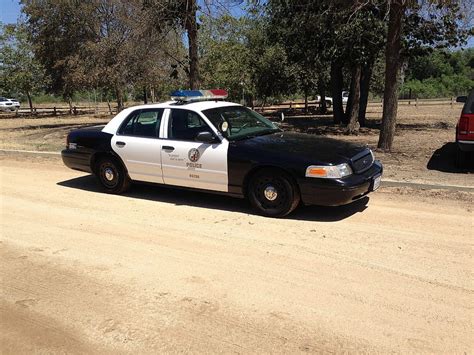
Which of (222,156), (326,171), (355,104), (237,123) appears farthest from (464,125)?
(355,104)

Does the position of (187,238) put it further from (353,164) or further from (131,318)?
(353,164)

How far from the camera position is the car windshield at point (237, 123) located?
6.72 meters

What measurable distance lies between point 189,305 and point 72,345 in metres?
0.95

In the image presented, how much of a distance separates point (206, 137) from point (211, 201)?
114 cm

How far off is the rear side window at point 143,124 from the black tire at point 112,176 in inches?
20.9

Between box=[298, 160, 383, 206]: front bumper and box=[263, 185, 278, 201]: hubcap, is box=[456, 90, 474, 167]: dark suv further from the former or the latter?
box=[263, 185, 278, 201]: hubcap

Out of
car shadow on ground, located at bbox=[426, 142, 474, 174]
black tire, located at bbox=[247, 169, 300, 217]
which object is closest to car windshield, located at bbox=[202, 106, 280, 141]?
black tire, located at bbox=[247, 169, 300, 217]

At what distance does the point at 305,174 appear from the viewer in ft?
19.2

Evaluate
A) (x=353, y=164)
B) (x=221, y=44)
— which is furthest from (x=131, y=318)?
(x=221, y=44)

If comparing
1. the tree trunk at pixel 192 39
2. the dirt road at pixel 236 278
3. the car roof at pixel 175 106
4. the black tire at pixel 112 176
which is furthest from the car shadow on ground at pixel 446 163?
the tree trunk at pixel 192 39

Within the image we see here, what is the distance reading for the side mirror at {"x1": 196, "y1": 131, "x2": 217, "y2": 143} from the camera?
655 cm

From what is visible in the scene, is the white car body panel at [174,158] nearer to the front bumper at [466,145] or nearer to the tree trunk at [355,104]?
the front bumper at [466,145]

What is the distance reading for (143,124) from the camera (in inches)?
293

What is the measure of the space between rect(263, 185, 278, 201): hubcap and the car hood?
1.37 feet
